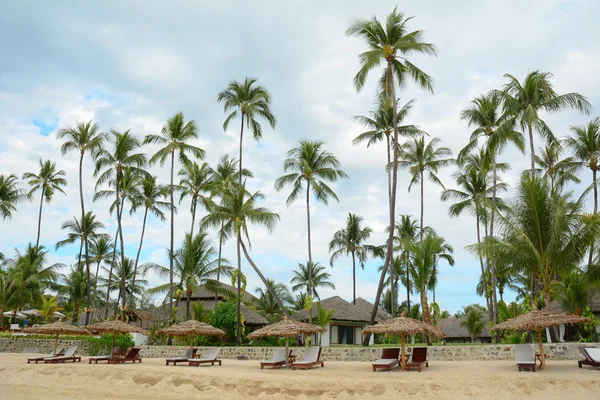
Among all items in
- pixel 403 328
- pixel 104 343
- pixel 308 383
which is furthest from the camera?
pixel 104 343

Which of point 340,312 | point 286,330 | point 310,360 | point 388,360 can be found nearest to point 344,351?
point 310,360

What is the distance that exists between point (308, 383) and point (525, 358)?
5.93 metres

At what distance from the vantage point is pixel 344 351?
19891 millimetres

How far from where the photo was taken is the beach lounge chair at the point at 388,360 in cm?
1470

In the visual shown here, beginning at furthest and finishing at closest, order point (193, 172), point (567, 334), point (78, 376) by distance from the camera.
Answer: point (193, 172) → point (567, 334) → point (78, 376)

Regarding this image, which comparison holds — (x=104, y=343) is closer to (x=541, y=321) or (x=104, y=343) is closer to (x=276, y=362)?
(x=276, y=362)

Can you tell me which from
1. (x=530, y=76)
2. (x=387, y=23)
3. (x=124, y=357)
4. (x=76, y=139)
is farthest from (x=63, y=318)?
(x=530, y=76)

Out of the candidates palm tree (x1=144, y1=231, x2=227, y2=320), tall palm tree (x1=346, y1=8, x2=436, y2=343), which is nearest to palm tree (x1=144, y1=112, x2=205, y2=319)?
palm tree (x1=144, y1=231, x2=227, y2=320)

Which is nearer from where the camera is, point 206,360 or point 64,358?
point 206,360

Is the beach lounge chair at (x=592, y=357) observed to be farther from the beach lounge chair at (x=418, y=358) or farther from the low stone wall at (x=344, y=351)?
the beach lounge chair at (x=418, y=358)

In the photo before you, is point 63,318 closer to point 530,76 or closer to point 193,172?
point 193,172

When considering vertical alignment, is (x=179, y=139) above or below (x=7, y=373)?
above

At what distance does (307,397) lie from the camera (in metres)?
12.4

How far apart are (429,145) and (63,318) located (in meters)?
30.4
